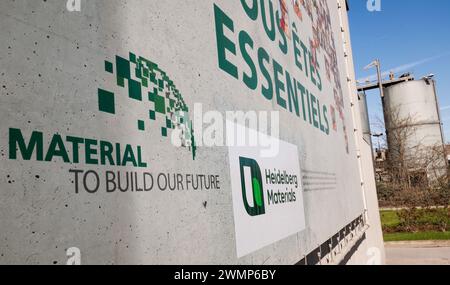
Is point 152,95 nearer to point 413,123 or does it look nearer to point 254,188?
point 254,188

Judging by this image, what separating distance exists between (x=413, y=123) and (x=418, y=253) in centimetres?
1535

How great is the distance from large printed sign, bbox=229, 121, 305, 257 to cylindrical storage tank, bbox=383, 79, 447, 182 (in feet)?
68.6

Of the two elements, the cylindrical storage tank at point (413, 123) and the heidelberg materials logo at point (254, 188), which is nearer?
the heidelberg materials logo at point (254, 188)

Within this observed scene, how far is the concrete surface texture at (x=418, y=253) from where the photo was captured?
9.04 m

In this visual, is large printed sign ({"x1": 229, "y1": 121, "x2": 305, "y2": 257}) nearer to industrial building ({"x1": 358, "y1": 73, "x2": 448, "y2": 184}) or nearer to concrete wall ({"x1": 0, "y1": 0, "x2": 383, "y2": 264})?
concrete wall ({"x1": 0, "y1": 0, "x2": 383, "y2": 264})

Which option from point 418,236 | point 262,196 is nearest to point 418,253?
point 418,236

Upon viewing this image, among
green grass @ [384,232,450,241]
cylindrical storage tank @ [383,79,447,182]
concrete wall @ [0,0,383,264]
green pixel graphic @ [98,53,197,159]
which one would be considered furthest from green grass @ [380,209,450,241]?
green pixel graphic @ [98,53,197,159]

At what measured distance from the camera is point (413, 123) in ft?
76.3

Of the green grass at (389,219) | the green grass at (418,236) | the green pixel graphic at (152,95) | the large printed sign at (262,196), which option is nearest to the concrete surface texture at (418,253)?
the green grass at (418,236)

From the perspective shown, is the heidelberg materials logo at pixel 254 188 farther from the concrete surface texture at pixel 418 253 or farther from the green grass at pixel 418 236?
the green grass at pixel 418 236

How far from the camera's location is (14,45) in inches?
41.1

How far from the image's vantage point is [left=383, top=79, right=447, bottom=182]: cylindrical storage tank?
22188 mm

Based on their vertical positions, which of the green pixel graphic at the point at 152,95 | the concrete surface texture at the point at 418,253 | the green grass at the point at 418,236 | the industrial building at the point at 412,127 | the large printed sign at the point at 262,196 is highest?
the industrial building at the point at 412,127

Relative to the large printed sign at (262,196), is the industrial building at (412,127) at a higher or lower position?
higher
